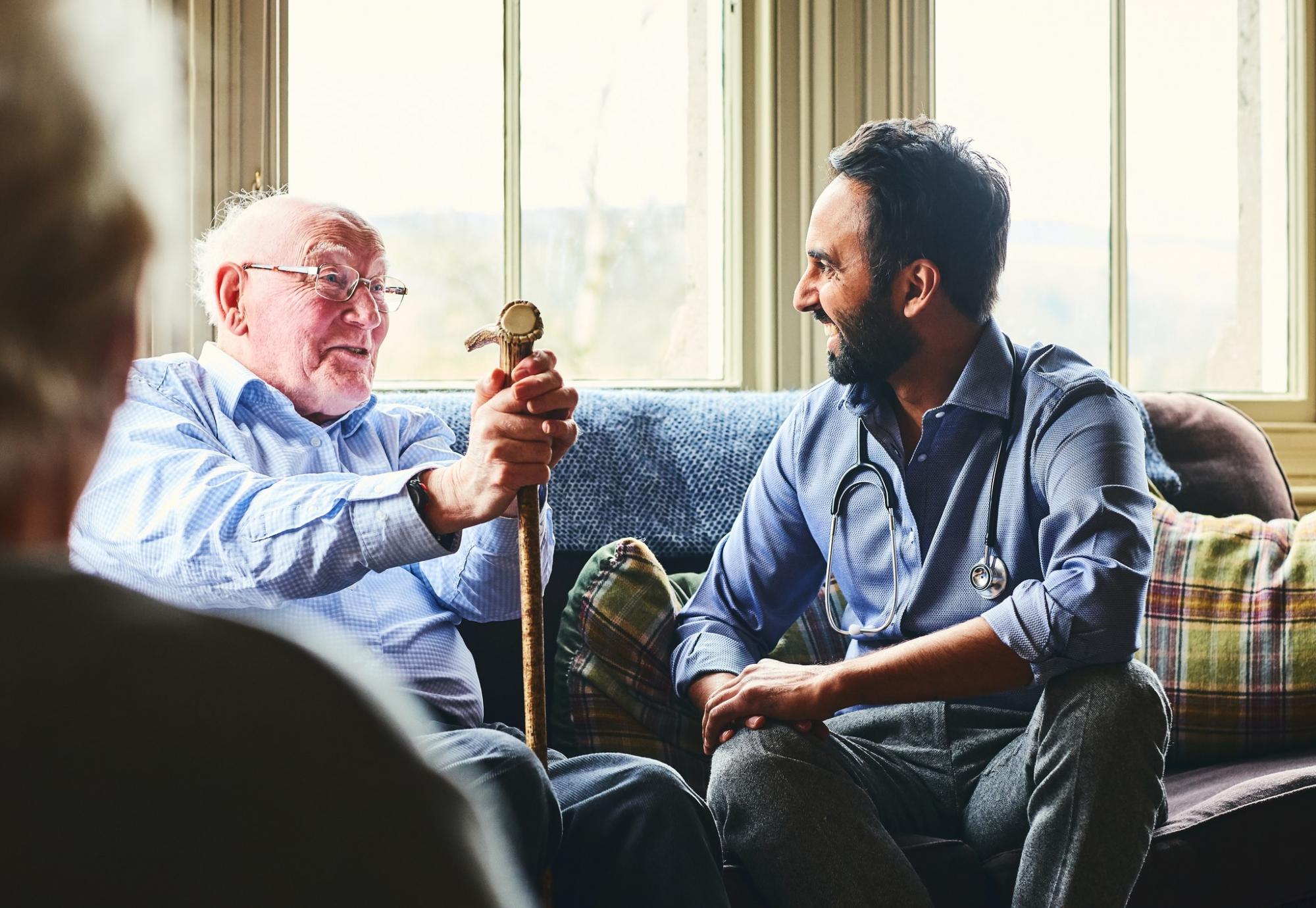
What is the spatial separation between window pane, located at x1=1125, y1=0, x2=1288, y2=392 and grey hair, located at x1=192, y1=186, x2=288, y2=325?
2260 mm

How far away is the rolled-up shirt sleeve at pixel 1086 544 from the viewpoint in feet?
4.85

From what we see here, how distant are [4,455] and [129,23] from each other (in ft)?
0.51

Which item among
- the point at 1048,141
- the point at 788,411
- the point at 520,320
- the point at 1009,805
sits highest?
the point at 1048,141

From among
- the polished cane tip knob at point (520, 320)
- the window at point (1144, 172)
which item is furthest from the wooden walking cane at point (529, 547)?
the window at point (1144, 172)

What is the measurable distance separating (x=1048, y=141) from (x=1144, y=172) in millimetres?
307

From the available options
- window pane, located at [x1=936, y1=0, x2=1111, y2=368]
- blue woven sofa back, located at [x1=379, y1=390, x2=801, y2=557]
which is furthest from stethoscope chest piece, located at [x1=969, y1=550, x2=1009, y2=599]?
window pane, located at [x1=936, y1=0, x2=1111, y2=368]

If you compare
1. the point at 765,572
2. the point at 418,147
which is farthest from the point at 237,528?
the point at 418,147

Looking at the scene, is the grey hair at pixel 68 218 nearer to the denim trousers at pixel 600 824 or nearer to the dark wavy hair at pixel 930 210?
the denim trousers at pixel 600 824

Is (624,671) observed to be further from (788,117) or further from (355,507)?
(788,117)

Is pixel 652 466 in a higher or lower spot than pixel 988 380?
lower

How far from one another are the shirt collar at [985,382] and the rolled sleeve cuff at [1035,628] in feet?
0.99

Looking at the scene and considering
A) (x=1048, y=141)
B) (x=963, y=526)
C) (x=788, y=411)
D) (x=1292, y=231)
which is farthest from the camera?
(x=1292, y=231)

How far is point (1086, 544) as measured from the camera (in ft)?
5.03

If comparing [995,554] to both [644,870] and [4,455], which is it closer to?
[644,870]
